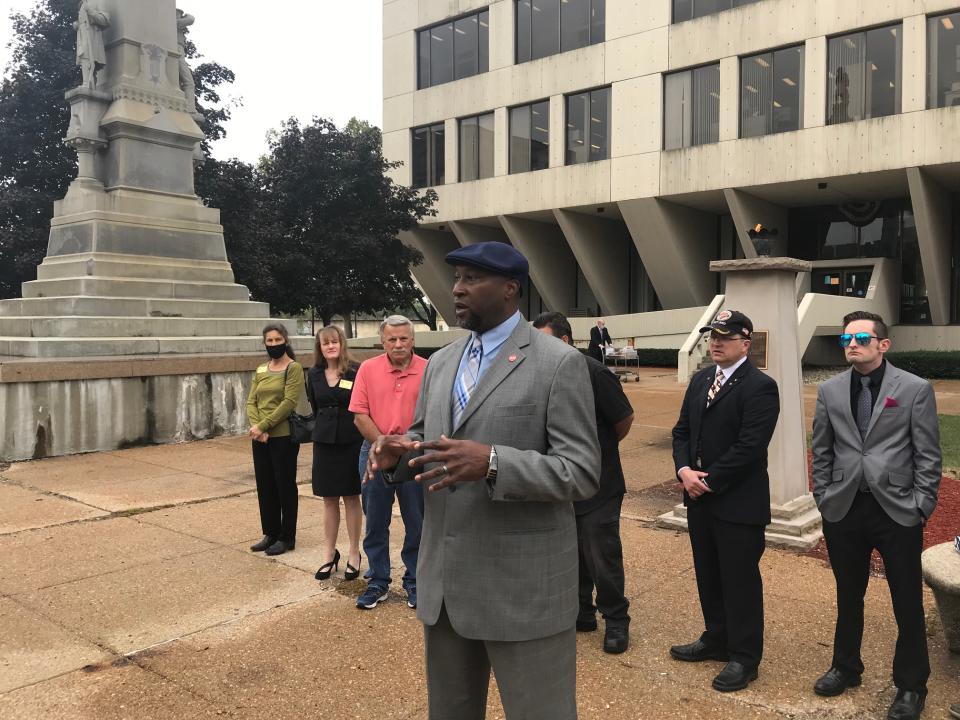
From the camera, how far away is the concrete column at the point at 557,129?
30.7 metres

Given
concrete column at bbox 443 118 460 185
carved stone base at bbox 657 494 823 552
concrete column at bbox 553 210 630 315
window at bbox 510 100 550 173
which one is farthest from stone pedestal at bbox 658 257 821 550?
concrete column at bbox 443 118 460 185

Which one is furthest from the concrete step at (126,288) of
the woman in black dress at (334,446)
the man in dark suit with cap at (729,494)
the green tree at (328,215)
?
the green tree at (328,215)

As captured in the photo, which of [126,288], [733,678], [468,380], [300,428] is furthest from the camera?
[126,288]

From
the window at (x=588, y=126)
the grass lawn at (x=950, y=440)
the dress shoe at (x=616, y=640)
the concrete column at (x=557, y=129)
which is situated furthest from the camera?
the concrete column at (x=557, y=129)

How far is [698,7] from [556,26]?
18.7 ft

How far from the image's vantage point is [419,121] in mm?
34938

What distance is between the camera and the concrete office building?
2425cm

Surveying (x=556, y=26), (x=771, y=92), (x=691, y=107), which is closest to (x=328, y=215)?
(x=556, y=26)

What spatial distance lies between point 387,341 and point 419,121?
31666mm

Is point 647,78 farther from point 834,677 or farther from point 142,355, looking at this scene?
point 834,677

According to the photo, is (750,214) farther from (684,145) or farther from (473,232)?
(473,232)

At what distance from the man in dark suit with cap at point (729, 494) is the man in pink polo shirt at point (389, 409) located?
1644 mm

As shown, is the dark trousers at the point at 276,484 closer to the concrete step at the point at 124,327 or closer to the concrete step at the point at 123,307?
the concrete step at the point at 124,327

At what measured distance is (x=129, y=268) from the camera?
40.7 feet
